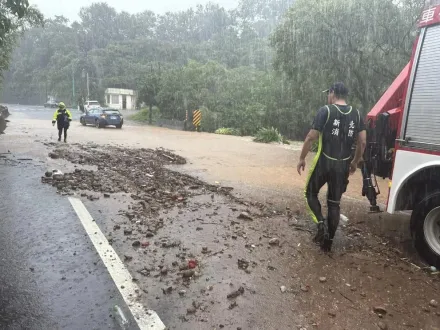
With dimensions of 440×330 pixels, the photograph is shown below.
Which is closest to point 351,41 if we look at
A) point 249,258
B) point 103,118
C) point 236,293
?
point 249,258

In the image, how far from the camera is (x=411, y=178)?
4480mm

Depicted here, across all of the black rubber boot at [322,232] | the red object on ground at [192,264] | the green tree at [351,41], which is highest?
the green tree at [351,41]

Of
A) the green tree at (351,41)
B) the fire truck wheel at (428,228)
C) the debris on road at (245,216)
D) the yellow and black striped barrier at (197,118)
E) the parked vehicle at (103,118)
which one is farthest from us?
the yellow and black striped barrier at (197,118)

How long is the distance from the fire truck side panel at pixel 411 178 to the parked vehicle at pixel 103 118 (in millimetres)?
24202

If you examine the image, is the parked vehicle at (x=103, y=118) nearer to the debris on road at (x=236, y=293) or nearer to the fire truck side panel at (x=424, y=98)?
the fire truck side panel at (x=424, y=98)

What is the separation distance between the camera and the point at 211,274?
3771 mm

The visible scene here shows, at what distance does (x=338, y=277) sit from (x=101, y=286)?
225 cm

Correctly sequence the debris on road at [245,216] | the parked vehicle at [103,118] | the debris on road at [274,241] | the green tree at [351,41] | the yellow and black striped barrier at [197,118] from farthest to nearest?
1. the yellow and black striped barrier at [197,118]
2. the parked vehicle at [103,118]
3. the green tree at [351,41]
4. the debris on road at [245,216]
5. the debris on road at [274,241]

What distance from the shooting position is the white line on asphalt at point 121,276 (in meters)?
2.95

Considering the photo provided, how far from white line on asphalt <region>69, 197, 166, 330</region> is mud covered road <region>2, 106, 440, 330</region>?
0.07m

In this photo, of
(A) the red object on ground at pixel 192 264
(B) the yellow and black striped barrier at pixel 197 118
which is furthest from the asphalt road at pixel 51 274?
(B) the yellow and black striped barrier at pixel 197 118

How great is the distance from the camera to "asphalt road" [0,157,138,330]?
2969 mm

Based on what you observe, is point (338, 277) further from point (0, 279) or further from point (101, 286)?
point (0, 279)

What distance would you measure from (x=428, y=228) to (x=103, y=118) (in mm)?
24746
